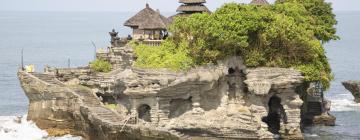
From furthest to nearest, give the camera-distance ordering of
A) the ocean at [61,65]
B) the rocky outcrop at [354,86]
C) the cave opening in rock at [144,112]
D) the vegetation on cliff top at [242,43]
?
1. the rocky outcrop at [354,86]
2. the ocean at [61,65]
3. the cave opening in rock at [144,112]
4. the vegetation on cliff top at [242,43]

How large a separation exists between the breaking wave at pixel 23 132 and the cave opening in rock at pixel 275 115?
632 inches

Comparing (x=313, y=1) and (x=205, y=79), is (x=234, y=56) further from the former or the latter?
(x=313, y=1)

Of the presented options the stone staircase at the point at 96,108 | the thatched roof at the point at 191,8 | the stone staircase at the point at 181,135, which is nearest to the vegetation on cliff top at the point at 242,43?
the stone staircase at the point at 96,108

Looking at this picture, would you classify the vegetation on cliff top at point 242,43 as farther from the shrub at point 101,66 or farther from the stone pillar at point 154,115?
the shrub at point 101,66

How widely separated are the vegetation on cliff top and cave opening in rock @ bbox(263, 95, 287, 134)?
3.20 metres

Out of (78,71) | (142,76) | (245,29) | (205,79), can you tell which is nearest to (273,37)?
(245,29)

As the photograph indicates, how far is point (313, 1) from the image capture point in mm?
70250

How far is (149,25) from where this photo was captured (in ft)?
221

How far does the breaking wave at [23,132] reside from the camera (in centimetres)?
6162

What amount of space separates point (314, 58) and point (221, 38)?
9248 millimetres

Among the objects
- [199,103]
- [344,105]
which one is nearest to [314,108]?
[344,105]

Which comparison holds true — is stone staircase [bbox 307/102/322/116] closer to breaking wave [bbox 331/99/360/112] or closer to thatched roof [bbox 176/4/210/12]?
breaking wave [bbox 331/99/360/112]

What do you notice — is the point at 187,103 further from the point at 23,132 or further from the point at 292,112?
the point at 23,132

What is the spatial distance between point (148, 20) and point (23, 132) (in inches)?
600
